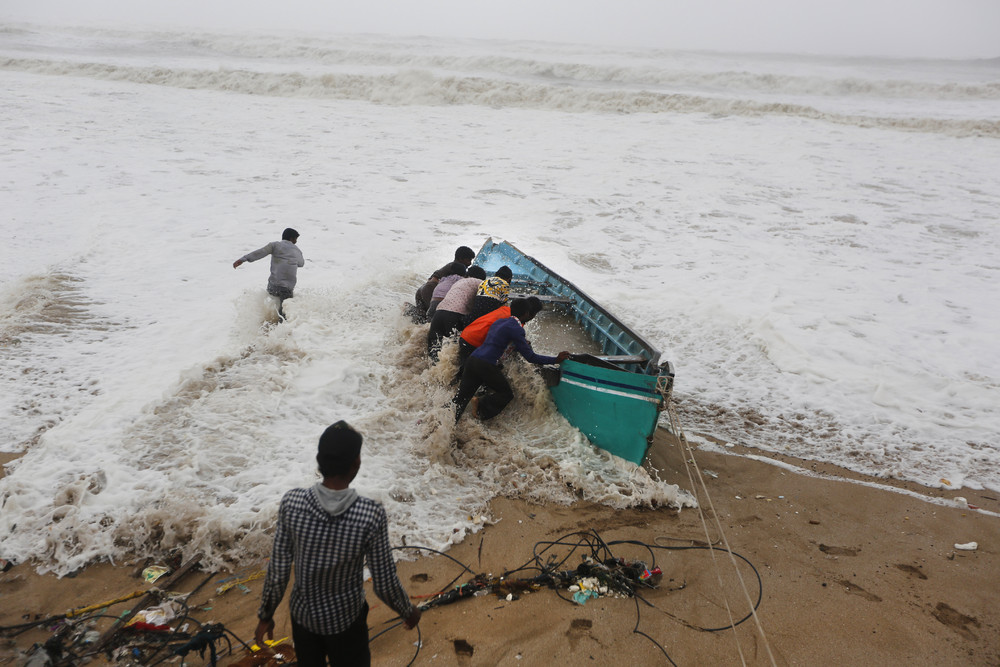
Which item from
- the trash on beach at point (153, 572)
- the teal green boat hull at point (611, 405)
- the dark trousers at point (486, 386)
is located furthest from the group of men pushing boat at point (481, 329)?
the trash on beach at point (153, 572)

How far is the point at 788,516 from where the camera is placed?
5.49 meters

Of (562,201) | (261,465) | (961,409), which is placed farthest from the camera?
(562,201)

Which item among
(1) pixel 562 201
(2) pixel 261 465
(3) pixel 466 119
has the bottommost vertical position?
(2) pixel 261 465

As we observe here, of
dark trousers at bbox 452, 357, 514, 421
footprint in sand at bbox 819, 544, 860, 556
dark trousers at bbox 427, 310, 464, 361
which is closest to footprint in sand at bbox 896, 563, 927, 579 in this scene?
footprint in sand at bbox 819, 544, 860, 556

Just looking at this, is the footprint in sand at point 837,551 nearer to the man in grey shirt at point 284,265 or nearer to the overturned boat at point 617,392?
the overturned boat at point 617,392

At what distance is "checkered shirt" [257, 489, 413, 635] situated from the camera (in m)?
2.40

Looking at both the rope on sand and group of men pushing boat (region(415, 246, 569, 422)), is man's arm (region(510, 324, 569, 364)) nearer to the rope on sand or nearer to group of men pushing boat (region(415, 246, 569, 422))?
group of men pushing boat (region(415, 246, 569, 422))

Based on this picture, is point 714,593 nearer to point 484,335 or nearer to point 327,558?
point 484,335

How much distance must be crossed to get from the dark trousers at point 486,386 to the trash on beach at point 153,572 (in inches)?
111

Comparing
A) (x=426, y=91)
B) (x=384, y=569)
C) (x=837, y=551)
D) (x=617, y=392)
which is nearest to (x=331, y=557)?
(x=384, y=569)

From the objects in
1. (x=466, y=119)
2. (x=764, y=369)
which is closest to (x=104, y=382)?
(x=764, y=369)

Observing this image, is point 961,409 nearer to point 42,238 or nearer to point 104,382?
point 104,382

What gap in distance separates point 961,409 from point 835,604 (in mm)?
4997

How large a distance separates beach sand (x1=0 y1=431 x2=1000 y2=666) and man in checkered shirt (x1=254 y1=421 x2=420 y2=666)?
1257 millimetres
